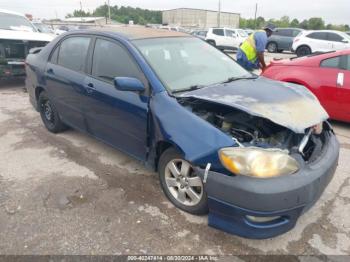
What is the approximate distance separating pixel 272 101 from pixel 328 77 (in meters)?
2.89

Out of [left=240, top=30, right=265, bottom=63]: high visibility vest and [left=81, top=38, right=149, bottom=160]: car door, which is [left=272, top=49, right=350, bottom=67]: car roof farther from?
[left=81, top=38, right=149, bottom=160]: car door

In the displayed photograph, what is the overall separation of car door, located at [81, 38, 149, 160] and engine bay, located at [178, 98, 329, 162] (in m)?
0.52

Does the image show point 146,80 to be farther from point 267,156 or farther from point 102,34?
point 267,156

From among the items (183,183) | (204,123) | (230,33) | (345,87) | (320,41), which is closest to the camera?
(204,123)

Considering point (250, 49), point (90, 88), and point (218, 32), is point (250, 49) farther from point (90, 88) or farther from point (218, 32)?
point (218, 32)

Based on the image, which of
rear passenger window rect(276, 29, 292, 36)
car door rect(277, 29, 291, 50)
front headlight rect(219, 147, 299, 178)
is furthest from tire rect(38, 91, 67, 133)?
rear passenger window rect(276, 29, 292, 36)

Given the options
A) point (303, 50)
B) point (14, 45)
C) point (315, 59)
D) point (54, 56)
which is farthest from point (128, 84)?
point (303, 50)

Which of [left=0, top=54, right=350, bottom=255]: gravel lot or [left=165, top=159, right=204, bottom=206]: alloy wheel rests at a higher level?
[left=165, top=159, right=204, bottom=206]: alloy wheel

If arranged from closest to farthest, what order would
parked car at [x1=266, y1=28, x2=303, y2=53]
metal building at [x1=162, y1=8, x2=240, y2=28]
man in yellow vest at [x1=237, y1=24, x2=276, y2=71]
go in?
1. man in yellow vest at [x1=237, y1=24, x2=276, y2=71]
2. parked car at [x1=266, y1=28, x2=303, y2=53]
3. metal building at [x1=162, y1=8, x2=240, y2=28]

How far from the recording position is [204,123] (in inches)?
101

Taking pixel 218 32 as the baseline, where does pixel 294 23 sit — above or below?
above

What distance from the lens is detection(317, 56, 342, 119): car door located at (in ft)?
16.4

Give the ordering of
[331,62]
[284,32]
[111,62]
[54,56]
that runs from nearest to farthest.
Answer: [111,62] < [54,56] < [331,62] < [284,32]

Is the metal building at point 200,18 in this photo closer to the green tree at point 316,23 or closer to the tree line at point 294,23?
the tree line at point 294,23
